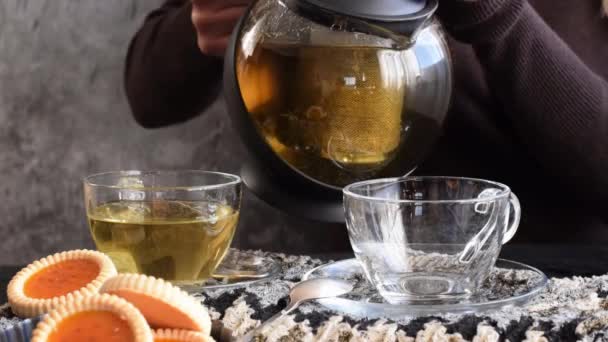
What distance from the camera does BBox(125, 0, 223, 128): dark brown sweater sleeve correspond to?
918 mm

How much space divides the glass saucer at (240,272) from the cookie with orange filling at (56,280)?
2.6 inches

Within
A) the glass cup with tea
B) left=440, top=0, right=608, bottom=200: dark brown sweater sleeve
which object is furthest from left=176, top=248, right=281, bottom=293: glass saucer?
left=440, top=0, right=608, bottom=200: dark brown sweater sleeve

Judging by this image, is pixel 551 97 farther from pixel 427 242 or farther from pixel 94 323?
pixel 94 323

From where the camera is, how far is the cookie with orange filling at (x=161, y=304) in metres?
0.33

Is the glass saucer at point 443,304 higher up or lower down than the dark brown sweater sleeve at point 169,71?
lower down

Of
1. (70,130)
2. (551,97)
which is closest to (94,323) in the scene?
(551,97)

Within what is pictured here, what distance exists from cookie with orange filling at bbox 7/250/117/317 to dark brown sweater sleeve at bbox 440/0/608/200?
43cm

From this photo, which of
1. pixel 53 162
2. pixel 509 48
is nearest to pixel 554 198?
pixel 509 48

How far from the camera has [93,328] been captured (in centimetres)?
31

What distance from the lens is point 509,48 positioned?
0.74m

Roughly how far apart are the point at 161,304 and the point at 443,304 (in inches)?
5.8

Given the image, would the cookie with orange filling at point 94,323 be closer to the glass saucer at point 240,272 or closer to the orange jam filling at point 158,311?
the orange jam filling at point 158,311

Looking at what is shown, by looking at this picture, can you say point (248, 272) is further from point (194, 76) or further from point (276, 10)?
point (194, 76)

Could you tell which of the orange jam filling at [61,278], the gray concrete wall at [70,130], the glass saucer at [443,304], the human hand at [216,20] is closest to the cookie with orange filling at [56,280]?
the orange jam filling at [61,278]
